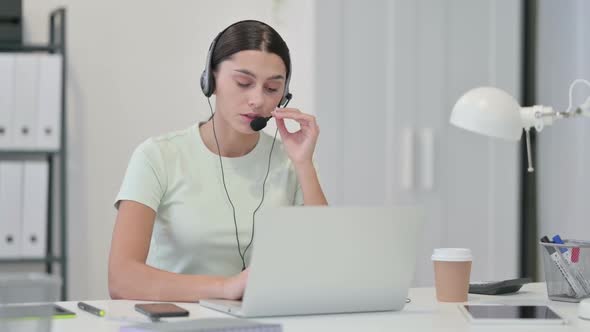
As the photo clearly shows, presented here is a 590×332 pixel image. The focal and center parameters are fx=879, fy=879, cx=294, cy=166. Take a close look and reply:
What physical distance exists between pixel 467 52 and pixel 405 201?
576mm

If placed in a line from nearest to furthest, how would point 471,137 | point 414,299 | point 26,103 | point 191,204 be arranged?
point 414,299
point 191,204
point 26,103
point 471,137

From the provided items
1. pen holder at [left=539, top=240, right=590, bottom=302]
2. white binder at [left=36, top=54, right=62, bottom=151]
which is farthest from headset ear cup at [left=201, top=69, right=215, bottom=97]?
white binder at [left=36, top=54, right=62, bottom=151]

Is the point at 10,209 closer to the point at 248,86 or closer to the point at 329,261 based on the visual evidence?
the point at 248,86

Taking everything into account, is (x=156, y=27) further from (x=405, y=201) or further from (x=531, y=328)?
(x=531, y=328)

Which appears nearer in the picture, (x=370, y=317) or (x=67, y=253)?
(x=370, y=317)

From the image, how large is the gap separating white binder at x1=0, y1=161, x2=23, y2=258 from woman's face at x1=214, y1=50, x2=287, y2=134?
1195 millimetres

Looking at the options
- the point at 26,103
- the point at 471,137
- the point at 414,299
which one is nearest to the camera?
the point at 414,299

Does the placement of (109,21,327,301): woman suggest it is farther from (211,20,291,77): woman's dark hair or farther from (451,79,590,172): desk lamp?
(451,79,590,172): desk lamp

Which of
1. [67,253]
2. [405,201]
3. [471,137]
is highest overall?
[471,137]

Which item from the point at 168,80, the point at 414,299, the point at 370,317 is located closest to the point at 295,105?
the point at 168,80

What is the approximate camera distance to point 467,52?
3.09m

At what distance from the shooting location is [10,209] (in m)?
2.89

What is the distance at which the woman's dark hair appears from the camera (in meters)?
1.98

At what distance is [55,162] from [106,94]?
0.98ft
